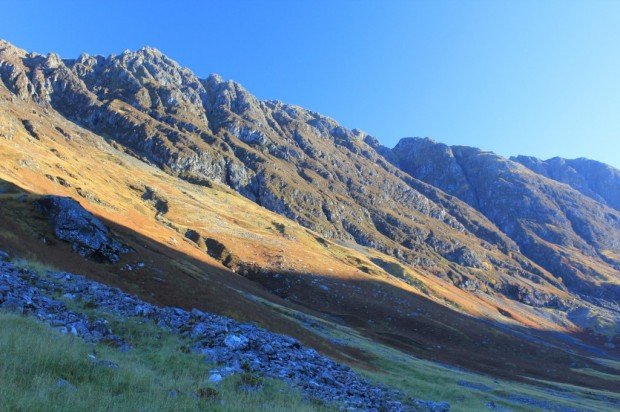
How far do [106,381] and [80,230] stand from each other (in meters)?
33.8

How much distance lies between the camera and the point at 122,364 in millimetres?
13352

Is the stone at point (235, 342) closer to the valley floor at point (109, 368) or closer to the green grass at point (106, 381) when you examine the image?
the valley floor at point (109, 368)

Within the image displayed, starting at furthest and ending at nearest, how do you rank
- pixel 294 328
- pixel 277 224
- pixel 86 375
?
pixel 277 224, pixel 294 328, pixel 86 375

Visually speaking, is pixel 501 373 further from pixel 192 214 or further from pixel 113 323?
pixel 192 214

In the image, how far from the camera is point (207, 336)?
64.7ft

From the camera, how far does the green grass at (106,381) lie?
9.45 metres

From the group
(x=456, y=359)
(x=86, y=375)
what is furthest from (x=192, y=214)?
(x=86, y=375)

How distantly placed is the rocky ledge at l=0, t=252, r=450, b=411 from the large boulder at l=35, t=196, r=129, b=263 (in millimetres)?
15256

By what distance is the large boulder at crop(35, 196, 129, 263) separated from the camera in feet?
131

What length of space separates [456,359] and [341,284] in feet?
119

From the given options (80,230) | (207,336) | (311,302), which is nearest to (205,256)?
(311,302)

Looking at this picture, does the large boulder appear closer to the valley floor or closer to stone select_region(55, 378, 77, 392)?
the valley floor

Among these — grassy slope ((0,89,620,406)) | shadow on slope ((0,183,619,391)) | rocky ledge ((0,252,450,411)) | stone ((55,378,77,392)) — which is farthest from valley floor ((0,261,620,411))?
grassy slope ((0,89,620,406))

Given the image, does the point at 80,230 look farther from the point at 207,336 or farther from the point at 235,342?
the point at 235,342
